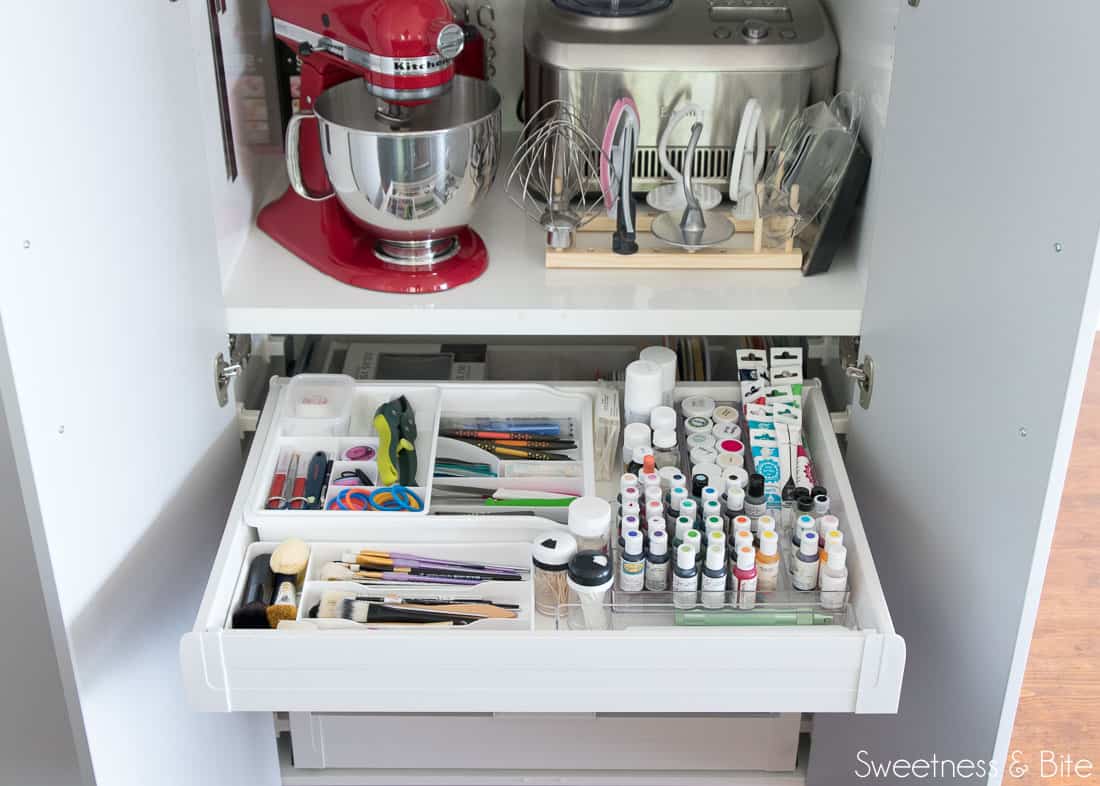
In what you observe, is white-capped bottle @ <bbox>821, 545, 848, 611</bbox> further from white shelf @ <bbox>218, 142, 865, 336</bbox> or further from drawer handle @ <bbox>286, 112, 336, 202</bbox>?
drawer handle @ <bbox>286, 112, 336, 202</bbox>

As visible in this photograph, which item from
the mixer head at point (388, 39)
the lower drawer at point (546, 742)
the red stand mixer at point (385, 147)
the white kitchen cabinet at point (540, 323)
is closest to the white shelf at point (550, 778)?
the lower drawer at point (546, 742)

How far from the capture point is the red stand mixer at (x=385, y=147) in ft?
3.87

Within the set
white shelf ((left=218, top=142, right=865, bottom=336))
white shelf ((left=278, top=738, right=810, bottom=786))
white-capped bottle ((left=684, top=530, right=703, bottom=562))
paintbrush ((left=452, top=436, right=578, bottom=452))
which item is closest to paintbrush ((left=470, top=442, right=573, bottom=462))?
paintbrush ((left=452, top=436, right=578, bottom=452))

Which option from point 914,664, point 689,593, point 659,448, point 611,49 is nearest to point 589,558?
point 689,593

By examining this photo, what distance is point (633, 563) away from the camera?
1.07 metres

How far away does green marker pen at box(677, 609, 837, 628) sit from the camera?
41.0 inches

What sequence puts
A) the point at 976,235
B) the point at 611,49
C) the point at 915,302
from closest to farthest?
1. the point at 976,235
2. the point at 915,302
3. the point at 611,49

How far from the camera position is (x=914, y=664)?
117 cm

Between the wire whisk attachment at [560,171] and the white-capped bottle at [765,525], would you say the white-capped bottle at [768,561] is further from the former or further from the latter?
the wire whisk attachment at [560,171]

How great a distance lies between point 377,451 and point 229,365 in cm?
18

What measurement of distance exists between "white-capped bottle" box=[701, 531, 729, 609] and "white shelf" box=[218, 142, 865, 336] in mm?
282

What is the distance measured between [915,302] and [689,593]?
329 millimetres

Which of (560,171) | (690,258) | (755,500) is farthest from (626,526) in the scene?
(560,171)

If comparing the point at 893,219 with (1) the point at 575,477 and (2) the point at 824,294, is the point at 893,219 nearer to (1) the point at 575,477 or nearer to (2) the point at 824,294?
(2) the point at 824,294
